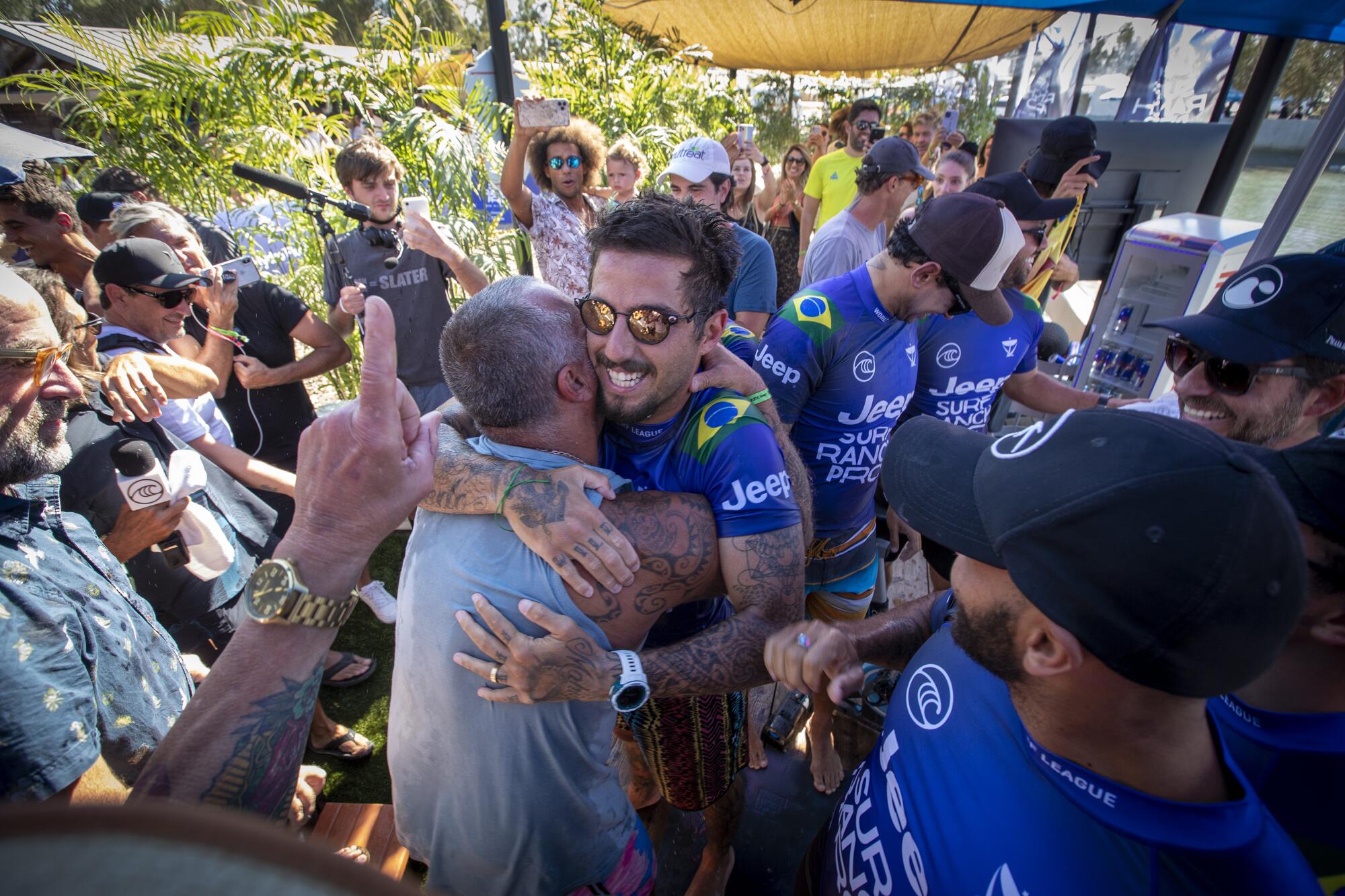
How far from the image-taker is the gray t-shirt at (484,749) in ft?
4.73

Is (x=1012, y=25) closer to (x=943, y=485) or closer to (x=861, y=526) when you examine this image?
(x=861, y=526)

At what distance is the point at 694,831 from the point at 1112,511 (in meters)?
2.53

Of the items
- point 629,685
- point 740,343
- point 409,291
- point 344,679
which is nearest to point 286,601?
point 629,685

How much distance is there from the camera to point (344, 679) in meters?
3.40

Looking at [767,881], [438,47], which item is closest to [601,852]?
[767,881]

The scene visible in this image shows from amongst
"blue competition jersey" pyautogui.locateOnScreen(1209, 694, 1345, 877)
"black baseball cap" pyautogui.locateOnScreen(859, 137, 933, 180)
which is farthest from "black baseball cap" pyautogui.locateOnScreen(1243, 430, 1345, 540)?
"black baseball cap" pyautogui.locateOnScreen(859, 137, 933, 180)

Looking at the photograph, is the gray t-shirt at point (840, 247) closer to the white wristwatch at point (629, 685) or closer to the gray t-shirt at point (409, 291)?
the gray t-shirt at point (409, 291)

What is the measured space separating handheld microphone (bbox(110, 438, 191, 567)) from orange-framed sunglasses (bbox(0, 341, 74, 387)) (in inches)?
19.9

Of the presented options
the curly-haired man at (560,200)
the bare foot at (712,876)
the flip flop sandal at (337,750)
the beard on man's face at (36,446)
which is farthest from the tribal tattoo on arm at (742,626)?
the curly-haired man at (560,200)

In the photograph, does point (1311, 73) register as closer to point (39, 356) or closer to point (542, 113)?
point (542, 113)

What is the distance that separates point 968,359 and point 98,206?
5777mm

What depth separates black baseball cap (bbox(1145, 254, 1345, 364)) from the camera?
198 centimetres

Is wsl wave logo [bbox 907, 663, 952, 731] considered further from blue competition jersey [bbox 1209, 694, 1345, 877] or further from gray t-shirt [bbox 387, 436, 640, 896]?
gray t-shirt [bbox 387, 436, 640, 896]

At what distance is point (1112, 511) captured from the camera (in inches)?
35.3
